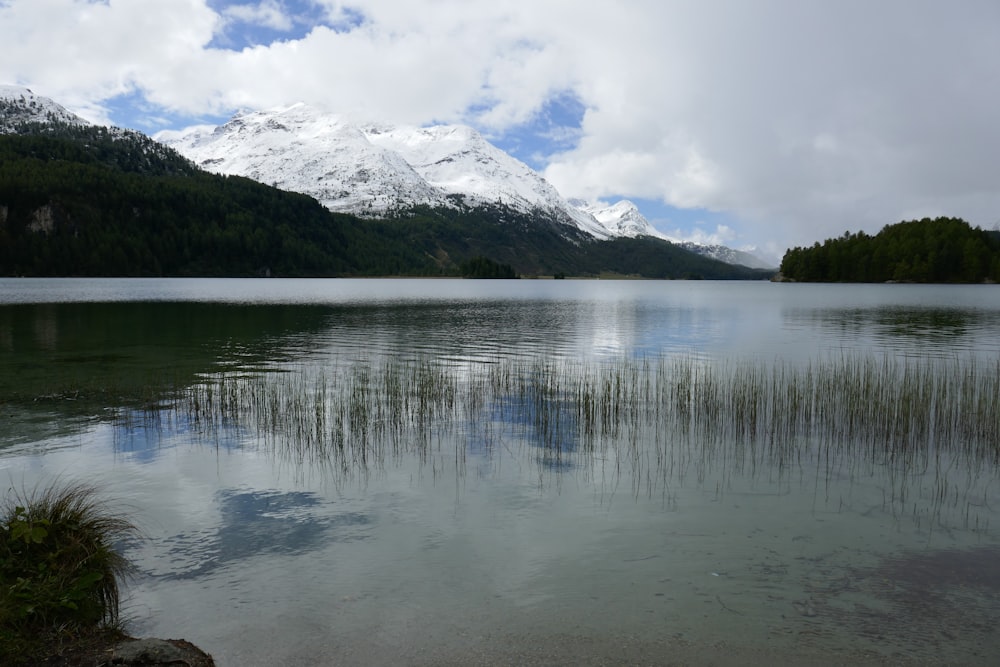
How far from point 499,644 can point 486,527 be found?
4089mm

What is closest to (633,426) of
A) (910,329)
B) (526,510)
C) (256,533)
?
(526,510)

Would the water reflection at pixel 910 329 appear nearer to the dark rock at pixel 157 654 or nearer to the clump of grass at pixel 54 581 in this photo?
the dark rock at pixel 157 654

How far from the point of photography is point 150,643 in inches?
299

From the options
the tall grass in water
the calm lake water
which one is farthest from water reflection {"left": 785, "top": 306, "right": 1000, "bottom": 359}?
the tall grass in water

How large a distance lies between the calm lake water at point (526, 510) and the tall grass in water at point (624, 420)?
0.13m

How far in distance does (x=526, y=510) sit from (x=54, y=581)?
8092 mm

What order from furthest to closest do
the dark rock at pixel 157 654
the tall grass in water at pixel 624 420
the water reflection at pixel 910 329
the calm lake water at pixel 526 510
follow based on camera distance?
the water reflection at pixel 910 329, the tall grass in water at pixel 624 420, the calm lake water at pixel 526 510, the dark rock at pixel 157 654

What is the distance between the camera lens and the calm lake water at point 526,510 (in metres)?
8.75

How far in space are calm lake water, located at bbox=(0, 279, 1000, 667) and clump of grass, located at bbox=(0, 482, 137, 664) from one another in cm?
60

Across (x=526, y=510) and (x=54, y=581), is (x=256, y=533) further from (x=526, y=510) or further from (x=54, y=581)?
(x=526, y=510)

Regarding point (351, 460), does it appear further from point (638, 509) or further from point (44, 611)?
point (44, 611)

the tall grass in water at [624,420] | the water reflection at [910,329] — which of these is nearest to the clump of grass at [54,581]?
the tall grass in water at [624,420]

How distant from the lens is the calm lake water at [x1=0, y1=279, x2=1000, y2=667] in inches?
344

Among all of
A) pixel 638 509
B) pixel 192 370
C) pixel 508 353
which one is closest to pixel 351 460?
pixel 638 509
